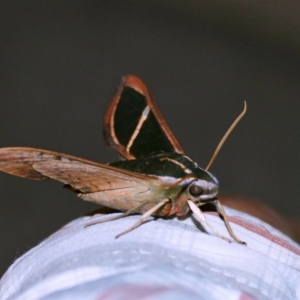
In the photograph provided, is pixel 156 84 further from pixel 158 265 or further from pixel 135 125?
pixel 158 265

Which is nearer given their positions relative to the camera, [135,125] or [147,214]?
[147,214]

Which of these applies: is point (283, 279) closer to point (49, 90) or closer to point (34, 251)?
point (34, 251)

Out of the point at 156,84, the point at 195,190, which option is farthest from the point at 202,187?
the point at 156,84

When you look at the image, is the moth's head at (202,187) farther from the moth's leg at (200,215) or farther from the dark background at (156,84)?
the dark background at (156,84)

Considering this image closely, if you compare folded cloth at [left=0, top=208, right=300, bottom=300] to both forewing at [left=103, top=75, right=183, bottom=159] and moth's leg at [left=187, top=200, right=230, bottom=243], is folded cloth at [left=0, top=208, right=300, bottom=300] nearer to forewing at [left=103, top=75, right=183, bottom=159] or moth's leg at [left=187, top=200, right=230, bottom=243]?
moth's leg at [left=187, top=200, right=230, bottom=243]

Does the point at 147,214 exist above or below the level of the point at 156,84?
below

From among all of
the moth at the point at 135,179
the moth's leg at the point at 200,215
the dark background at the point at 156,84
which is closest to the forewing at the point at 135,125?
the moth at the point at 135,179

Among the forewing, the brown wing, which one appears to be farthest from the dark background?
the brown wing

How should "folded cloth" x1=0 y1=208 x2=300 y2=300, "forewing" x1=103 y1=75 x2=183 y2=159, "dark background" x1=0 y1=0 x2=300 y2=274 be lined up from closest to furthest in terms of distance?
"folded cloth" x1=0 y1=208 x2=300 y2=300 → "forewing" x1=103 y1=75 x2=183 y2=159 → "dark background" x1=0 y1=0 x2=300 y2=274
